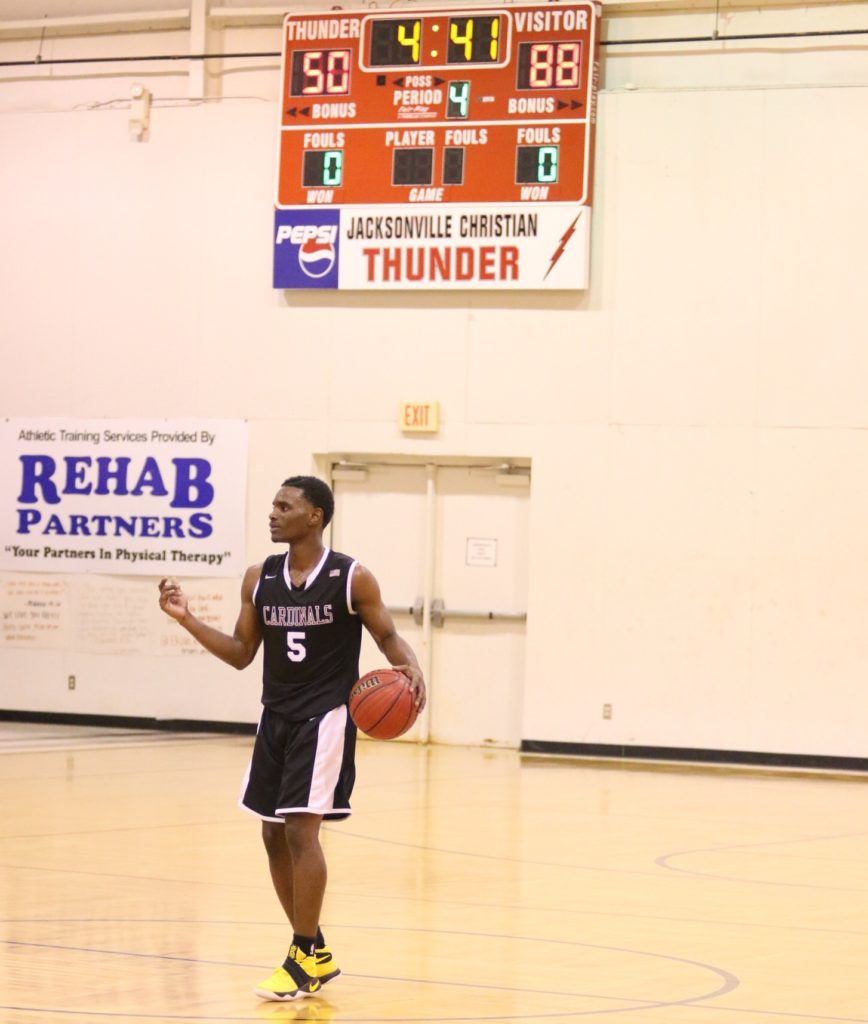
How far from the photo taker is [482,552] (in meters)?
17.0

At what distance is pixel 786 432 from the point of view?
52.2 ft

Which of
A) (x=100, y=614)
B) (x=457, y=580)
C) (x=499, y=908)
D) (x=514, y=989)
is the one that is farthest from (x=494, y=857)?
(x=100, y=614)

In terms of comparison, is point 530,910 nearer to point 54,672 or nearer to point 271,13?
point 54,672

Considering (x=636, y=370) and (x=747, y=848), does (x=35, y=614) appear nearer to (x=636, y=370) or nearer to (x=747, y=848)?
(x=636, y=370)

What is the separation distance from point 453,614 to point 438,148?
15.1ft

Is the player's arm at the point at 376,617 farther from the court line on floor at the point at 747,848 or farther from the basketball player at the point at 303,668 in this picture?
the court line on floor at the point at 747,848

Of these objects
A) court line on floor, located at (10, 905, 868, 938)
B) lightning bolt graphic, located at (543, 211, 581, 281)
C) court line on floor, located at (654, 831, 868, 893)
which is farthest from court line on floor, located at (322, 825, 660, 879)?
lightning bolt graphic, located at (543, 211, 581, 281)

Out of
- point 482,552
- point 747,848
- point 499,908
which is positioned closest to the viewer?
point 499,908

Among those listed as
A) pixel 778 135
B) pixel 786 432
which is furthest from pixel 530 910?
pixel 778 135

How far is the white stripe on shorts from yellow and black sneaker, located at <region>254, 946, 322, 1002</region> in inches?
19.4

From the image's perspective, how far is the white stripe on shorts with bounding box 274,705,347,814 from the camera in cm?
608

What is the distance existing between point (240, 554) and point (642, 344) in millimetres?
4597

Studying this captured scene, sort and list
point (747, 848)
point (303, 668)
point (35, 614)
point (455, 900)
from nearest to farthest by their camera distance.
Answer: point (303, 668)
point (455, 900)
point (747, 848)
point (35, 614)

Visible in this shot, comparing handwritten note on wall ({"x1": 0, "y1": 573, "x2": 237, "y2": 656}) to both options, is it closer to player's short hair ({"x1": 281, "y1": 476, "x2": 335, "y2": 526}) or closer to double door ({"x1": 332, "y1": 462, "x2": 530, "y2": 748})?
double door ({"x1": 332, "y1": 462, "x2": 530, "y2": 748})
